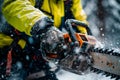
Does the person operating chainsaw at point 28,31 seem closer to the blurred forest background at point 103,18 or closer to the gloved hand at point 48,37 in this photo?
the gloved hand at point 48,37

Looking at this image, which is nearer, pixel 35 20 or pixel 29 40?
pixel 35 20

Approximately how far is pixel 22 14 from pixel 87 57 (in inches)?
22.8

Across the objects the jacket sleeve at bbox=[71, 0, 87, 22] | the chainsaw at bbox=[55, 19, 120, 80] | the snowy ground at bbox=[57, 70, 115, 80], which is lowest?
the snowy ground at bbox=[57, 70, 115, 80]

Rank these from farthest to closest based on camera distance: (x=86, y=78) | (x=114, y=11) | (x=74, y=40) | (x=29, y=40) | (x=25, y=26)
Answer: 1. (x=114, y=11)
2. (x=86, y=78)
3. (x=29, y=40)
4. (x=25, y=26)
5. (x=74, y=40)

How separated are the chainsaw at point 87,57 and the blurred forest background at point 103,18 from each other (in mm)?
5987

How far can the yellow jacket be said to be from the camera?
2.44 metres

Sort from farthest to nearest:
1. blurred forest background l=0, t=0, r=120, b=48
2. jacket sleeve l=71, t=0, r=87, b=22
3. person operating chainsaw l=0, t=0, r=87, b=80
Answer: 1. blurred forest background l=0, t=0, r=120, b=48
2. jacket sleeve l=71, t=0, r=87, b=22
3. person operating chainsaw l=0, t=0, r=87, b=80

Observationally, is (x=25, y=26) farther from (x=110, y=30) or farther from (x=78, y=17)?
(x=110, y=30)

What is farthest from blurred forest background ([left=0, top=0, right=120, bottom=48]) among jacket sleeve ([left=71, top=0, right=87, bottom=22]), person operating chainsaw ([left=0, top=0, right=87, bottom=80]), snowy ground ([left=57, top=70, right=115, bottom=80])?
person operating chainsaw ([left=0, top=0, right=87, bottom=80])

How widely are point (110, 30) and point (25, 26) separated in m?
6.45

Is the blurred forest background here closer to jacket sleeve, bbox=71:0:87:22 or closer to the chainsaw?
jacket sleeve, bbox=71:0:87:22

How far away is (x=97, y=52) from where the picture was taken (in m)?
2.42

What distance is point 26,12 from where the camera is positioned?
251 cm

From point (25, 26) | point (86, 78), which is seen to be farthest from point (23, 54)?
point (86, 78)
